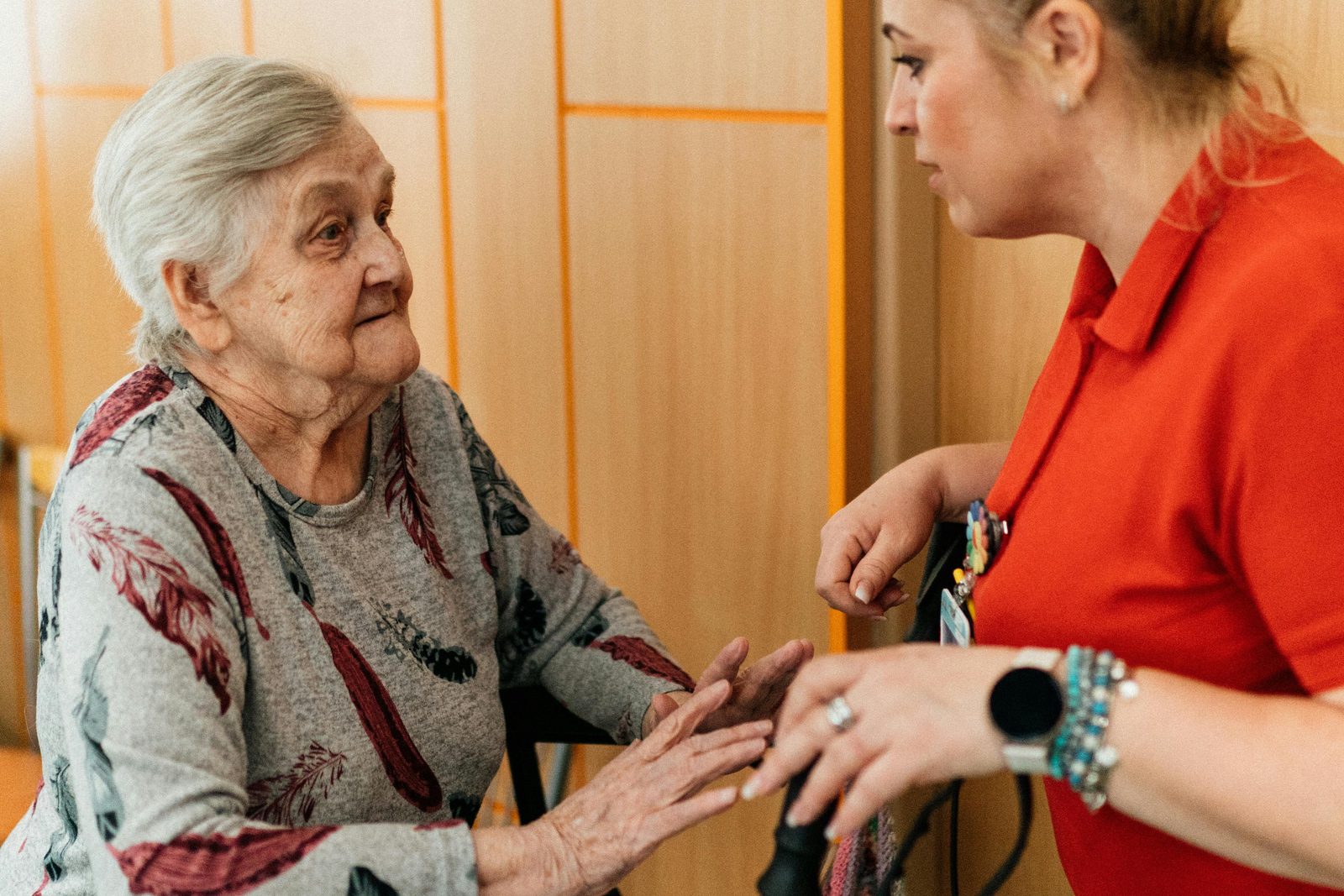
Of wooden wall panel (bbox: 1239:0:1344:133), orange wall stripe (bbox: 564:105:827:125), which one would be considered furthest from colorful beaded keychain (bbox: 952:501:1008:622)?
orange wall stripe (bbox: 564:105:827:125)

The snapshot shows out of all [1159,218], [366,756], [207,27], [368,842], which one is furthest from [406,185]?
[1159,218]

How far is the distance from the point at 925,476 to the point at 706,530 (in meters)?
1.00

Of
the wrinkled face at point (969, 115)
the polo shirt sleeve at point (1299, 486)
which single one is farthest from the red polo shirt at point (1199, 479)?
the wrinkled face at point (969, 115)

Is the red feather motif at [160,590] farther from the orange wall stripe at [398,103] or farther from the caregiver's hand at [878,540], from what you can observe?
the orange wall stripe at [398,103]

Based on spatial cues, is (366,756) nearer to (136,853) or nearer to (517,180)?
(136,853)

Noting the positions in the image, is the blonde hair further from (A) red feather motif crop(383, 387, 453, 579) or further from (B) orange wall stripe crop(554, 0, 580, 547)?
(B) orange wall stripe crop(554, 0, 580, 547)

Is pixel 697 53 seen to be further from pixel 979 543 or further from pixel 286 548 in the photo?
pixel 979 543

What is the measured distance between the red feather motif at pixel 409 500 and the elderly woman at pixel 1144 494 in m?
0.78

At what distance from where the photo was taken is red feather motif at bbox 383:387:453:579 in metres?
1.90

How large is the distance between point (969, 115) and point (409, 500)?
995 mm

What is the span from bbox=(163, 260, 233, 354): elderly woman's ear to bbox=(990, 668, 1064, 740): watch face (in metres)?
1.11

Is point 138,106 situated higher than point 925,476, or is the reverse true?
point 138,106

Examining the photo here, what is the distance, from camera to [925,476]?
1684 millimetres

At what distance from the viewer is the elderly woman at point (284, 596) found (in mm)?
1451
